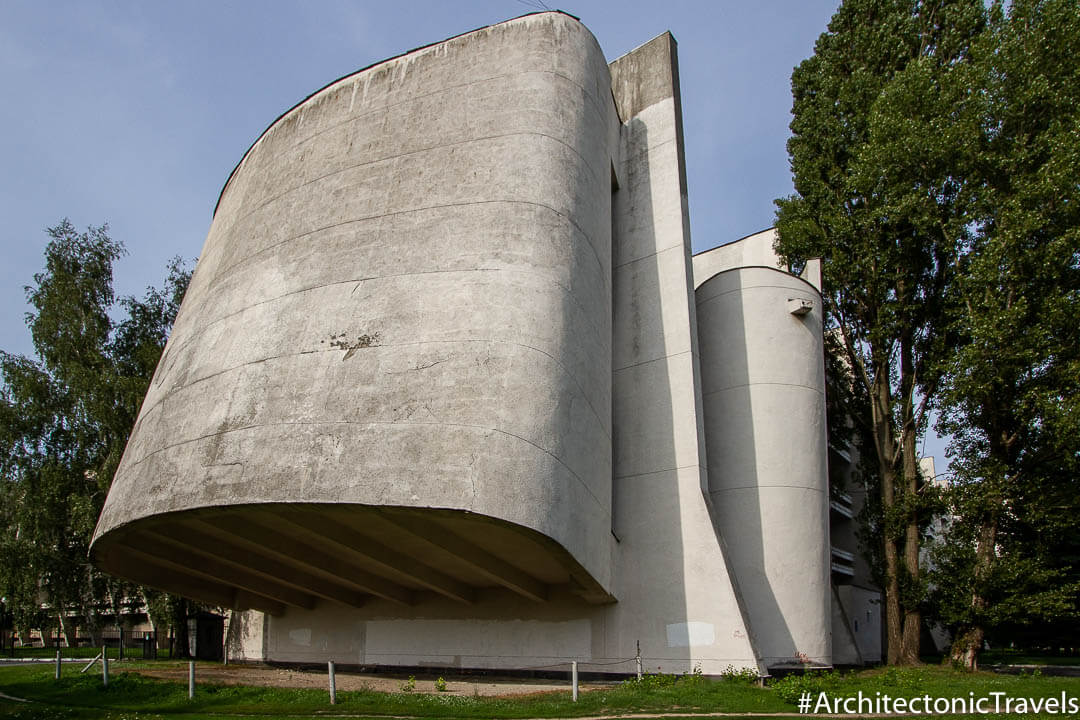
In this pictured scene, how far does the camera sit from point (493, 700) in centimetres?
1095

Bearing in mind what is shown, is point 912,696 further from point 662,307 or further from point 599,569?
Result: point 662,307

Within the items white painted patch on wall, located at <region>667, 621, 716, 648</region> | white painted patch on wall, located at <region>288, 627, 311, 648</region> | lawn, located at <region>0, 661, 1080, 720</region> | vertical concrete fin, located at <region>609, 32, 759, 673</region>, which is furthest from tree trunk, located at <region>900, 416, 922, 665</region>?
white painted patch on wall, located at <region>288, 627, 311, 648</region>

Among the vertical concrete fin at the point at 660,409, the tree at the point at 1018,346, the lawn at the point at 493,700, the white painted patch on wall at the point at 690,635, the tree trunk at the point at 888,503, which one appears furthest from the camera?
the tree trunk at the point at 888,503

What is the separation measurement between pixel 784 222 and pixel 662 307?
22.1ft

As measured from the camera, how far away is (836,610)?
20.0 meters

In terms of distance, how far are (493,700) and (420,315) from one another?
19.5 ft

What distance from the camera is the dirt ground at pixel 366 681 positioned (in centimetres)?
1241

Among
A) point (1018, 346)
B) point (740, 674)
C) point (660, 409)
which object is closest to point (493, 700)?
point (740, 674)

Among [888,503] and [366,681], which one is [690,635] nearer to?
[366,681]

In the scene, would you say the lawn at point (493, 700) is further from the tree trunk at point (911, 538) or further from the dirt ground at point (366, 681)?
the tree trunk at point (911, 538)

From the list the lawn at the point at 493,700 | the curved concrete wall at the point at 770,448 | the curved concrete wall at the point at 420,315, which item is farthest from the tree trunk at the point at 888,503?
the curved concrete wall at the point at 420,315

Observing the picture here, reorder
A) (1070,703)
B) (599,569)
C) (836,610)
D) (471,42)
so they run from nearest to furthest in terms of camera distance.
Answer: (1070,703) → (599,569) → (471,42) → (836,610)

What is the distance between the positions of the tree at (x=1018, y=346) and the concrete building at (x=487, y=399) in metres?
3.19

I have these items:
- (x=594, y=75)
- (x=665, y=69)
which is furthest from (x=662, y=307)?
(x=665, y=69)
